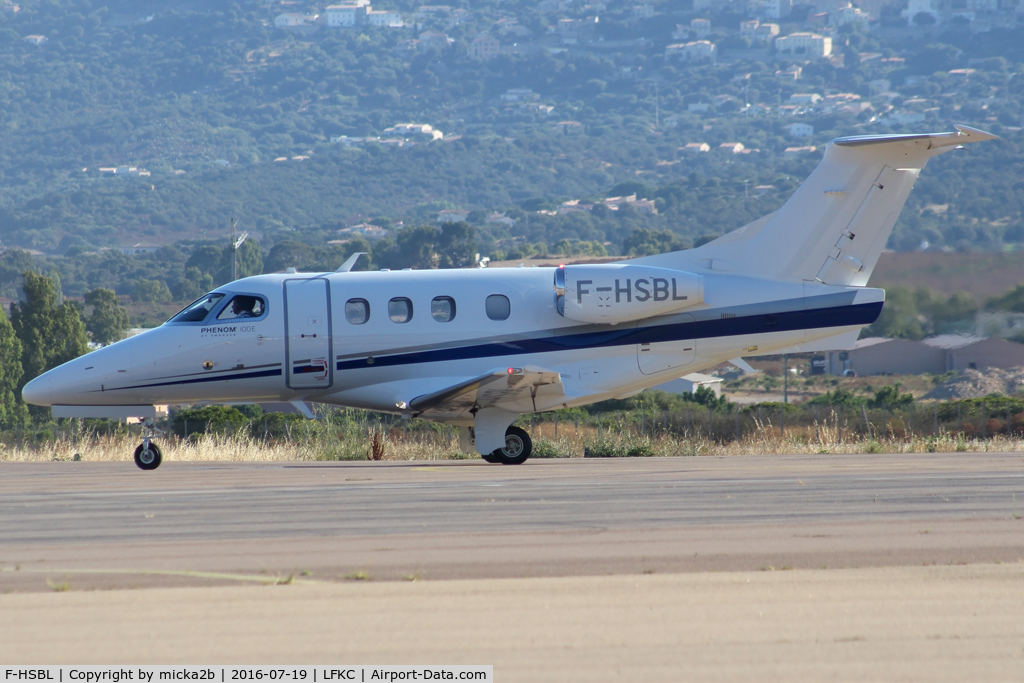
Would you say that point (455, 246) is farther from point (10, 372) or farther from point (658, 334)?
point (658, 334)

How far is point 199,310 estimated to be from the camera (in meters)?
19.0

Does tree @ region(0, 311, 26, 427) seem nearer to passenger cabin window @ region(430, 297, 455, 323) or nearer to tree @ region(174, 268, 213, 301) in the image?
passenger cabin window @ region(430, 297, 455, 323)

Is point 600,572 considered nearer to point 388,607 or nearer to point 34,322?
point 388,607

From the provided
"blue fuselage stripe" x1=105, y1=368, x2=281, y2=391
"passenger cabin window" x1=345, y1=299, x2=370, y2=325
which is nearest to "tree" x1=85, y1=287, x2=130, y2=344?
"blue fuselage stripe" x1=105, y1=368, x2=281, y2=391

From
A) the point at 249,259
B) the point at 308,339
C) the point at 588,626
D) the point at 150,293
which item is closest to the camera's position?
the point at 588,626

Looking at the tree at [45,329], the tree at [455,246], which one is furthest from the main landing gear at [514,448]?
the tree at [455,246]

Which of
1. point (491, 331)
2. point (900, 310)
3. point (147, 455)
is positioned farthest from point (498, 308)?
point (900, 310)

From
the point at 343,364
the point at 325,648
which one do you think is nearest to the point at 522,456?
the point at 343,364

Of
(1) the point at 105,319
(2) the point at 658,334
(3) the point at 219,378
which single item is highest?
(1) the point at 105,319

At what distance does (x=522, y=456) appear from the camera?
62.1 ft

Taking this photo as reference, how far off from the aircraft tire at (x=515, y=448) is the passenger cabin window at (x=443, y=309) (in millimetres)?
2011

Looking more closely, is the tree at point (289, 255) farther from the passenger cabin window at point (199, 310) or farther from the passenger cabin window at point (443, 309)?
the passenger cabin window at point (443, 309)

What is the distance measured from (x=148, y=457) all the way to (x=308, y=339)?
297 centimetres

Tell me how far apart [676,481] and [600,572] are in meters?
6.20
